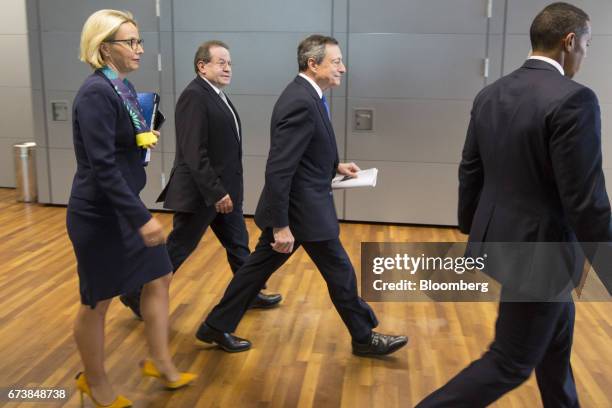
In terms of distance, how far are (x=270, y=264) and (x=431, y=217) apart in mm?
3143

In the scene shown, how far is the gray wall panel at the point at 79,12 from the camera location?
6.21 m

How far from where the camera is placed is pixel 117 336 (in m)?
3.63

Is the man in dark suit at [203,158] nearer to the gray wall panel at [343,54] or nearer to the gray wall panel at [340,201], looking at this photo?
the gray wall panel at [343,54]

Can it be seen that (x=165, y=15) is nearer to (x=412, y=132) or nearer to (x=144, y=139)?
(x=412, y=132)

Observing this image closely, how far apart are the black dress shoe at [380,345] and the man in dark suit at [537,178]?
3.44 ft

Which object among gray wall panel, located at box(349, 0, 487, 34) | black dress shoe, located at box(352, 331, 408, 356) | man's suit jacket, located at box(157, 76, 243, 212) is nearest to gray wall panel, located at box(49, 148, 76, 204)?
gray wall panel, located at box(349, 0, 487, 34)

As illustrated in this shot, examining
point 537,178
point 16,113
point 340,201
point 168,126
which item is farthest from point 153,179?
point 537,178

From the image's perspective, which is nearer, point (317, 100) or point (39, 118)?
point (317, 100)

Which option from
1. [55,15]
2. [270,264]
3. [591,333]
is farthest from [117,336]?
[55,15]

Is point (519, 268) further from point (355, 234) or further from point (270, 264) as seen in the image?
point (355, 234)

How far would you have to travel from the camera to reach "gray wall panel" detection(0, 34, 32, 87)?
7.42 m

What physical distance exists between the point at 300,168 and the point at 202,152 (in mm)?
721

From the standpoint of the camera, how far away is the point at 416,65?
19.4 ft

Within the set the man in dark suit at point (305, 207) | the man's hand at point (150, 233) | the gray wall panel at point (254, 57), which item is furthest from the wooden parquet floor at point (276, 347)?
the gray wall panel at point (254, 57)
